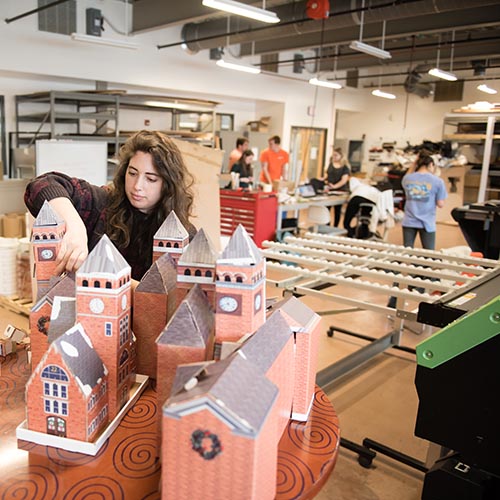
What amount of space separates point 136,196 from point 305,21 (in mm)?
6630

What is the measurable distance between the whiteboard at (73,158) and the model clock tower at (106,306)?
5.54 m

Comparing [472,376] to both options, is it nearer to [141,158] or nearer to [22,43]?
[141,158]

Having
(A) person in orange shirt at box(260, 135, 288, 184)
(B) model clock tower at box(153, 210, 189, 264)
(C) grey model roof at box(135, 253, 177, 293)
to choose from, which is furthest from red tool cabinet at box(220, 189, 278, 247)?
(C) grey model roof at box(135, 253, 177, 293)

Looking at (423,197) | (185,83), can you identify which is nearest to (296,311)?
(423,197)

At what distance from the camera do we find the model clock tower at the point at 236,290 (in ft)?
3.43

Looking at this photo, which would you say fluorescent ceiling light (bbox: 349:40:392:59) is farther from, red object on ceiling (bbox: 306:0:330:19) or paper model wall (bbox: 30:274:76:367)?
paper model wall (bbox: 30:274:76:367)

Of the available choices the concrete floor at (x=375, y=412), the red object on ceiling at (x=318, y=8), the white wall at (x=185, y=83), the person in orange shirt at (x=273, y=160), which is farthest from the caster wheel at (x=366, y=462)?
the white wall at (x=185, y=83)

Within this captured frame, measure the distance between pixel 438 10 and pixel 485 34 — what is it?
3174 millimetres

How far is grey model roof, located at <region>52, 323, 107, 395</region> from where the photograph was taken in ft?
3.21

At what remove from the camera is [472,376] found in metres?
1.41

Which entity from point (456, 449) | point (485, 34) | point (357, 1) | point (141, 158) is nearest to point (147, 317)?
point (141, 158)

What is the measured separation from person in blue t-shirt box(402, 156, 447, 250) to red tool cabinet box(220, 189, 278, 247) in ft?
5.90

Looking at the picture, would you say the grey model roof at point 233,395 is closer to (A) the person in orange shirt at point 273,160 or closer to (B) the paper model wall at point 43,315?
(B) the paper model wall at point 43,315

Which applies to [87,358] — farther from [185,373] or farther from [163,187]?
[163,187]
